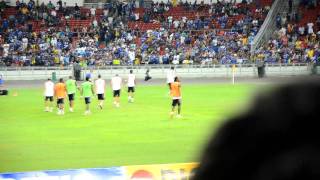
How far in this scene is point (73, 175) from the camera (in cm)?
955

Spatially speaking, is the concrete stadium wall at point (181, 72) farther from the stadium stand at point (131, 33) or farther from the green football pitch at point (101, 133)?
the green football pitch at point (101, 133)

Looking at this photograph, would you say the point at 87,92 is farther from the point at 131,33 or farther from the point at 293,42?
the point at 293,42

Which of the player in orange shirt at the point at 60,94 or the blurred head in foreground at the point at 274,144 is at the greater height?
the blurred head in foreground at the point at 274,144

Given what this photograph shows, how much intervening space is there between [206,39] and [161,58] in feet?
20.2

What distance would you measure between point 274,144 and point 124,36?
175 ft

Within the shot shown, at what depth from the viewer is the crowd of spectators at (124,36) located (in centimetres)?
4966

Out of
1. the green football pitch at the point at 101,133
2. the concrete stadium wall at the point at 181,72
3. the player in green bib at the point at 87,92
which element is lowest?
the green football pitch at the point at 101,133

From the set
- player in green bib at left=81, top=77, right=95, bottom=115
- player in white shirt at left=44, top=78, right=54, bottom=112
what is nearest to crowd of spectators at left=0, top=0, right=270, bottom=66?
player in white shirt at left=44, top=78, right=54, bottom=112

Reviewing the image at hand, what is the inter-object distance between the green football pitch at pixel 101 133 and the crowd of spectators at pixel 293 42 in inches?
690

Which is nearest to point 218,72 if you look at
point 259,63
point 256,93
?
point 259,63

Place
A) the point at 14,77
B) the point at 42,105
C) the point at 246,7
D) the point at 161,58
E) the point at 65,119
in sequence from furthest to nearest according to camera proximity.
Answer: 1. the point at 246,7
2. the point at 161,58
3. the point at 14,77
4. the point at 42,105
5. the point at 65,119

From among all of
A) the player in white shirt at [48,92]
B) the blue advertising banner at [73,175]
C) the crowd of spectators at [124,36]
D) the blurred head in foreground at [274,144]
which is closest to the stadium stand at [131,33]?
the crowd of spectators at [124,36]

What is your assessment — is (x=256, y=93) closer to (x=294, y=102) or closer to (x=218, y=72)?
(x=294, y=102)

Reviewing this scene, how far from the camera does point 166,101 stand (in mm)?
30859
